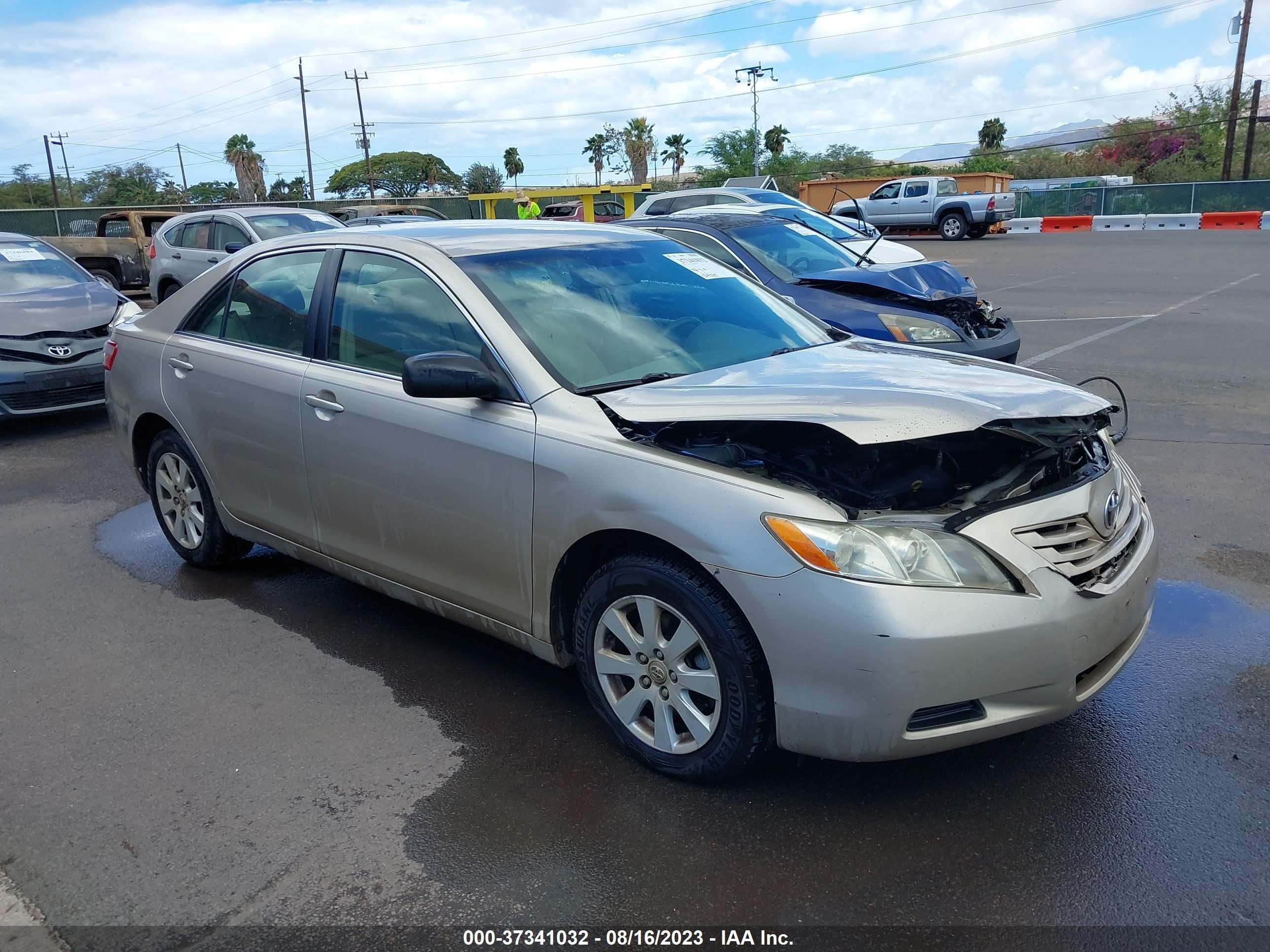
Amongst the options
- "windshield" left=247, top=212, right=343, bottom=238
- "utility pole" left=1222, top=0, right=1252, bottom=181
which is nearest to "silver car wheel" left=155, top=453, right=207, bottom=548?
"windshield" left=247, top=212, right=343, bottom=238

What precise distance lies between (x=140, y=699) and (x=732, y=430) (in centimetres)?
250

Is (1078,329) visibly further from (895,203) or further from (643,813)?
(895,203)

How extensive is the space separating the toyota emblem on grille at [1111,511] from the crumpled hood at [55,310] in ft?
27.0

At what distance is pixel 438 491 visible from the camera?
362cm

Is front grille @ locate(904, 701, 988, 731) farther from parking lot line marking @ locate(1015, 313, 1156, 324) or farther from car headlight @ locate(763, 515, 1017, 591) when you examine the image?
parking lot line marking @ locate(1015, 313, 1156, 324)

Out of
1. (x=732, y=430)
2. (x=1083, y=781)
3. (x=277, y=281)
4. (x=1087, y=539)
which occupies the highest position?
(x=277, y=281)

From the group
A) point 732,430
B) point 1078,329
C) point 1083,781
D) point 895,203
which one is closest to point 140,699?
point 732,430

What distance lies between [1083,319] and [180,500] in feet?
37.7

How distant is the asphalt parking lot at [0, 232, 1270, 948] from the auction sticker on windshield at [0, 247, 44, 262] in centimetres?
575

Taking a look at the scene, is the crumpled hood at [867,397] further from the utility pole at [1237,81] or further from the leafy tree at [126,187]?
the leafy tree at [126,187]

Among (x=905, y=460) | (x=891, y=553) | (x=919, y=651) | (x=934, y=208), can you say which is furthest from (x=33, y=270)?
(x=934, y=208)

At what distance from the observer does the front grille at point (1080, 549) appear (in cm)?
286

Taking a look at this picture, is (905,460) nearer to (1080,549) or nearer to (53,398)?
(1080,549)

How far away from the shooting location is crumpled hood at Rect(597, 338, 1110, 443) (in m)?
2.84
